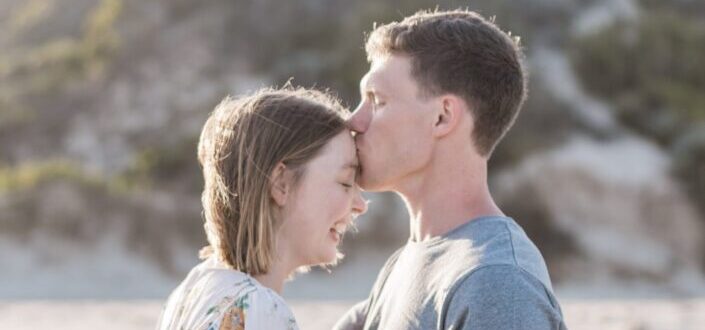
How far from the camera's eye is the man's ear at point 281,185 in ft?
9.04

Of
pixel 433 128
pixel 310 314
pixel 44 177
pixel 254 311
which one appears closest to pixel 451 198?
pixel 433 128

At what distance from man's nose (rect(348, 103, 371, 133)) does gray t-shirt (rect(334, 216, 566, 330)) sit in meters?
0.31

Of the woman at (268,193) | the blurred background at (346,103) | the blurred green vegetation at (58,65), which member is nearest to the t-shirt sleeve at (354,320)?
the woman at (268,193)

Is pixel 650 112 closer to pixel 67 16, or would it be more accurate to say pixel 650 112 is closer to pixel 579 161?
pixel 579 161

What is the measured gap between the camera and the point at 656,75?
20.7 m

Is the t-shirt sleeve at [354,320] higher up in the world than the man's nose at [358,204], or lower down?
lower down

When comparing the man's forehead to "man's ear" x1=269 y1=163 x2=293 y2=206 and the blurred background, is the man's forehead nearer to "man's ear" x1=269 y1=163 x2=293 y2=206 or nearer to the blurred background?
"man's ear" x1=269 y1=163 x2=293 y2=206

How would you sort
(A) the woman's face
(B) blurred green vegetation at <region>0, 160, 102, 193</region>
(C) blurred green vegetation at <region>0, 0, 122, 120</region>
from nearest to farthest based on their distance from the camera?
(A) the woman's face < (B) blurred green vegetation at <region>0, 160, 102, 193</region> < (C) blurred green vegetation at <region>0, 0, 122, 120</region>

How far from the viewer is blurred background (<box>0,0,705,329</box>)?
16.7 metres

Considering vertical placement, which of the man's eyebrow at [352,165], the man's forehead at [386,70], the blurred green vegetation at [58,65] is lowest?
the man's eyebrow at [352,165]

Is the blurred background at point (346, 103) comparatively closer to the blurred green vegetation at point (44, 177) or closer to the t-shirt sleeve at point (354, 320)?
the blurred green vegetation at point (44, 177)

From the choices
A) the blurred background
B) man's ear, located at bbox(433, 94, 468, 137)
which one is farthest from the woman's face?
the blurred background

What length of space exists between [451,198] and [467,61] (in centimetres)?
33

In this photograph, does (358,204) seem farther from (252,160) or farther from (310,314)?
(310,314)
